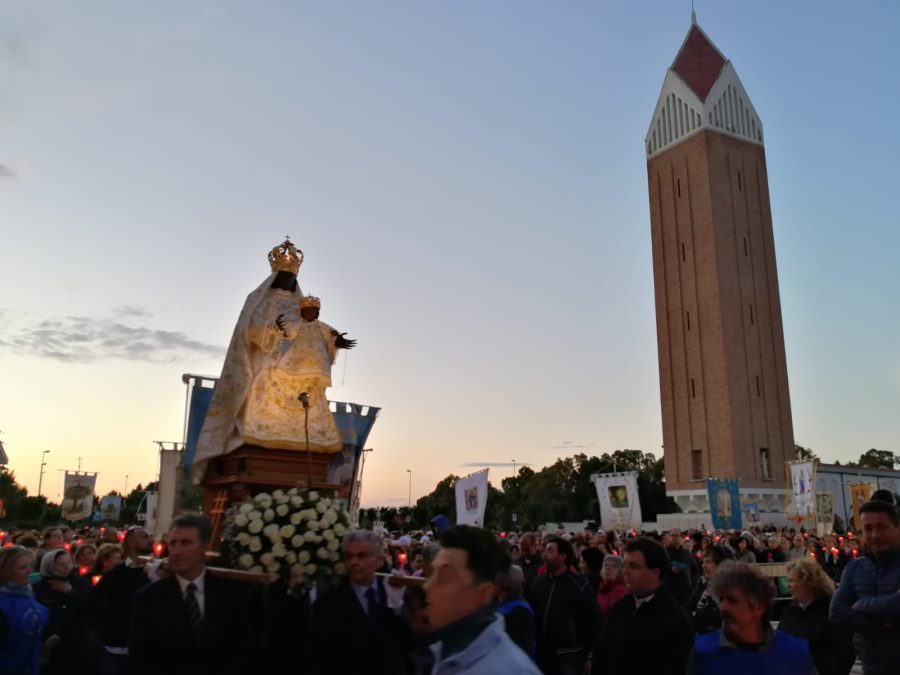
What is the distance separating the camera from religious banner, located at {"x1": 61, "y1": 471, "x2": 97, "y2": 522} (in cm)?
3362

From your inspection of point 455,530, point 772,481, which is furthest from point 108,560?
point 772,481

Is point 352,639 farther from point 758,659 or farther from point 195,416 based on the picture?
point 195,416

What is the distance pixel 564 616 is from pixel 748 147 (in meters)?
50.4

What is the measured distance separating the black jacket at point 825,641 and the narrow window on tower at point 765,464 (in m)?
44.3

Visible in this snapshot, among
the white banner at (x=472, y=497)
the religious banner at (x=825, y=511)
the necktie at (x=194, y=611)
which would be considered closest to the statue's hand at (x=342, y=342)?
the white banner at (x=472, y=497)

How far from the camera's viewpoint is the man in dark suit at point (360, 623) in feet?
14.0

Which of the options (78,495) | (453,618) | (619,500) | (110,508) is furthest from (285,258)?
(110,508)

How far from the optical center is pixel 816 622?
16.9 ft

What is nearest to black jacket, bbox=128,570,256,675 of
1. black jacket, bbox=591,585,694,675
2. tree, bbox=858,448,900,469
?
black jacket, bbox=591,585,694,675

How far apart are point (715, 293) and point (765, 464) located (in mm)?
10466

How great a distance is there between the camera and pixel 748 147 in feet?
167

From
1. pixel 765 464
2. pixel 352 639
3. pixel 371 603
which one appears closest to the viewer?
pixel 352 639

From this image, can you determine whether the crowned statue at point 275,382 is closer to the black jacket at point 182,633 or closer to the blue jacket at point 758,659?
the black jacket at point 182,633

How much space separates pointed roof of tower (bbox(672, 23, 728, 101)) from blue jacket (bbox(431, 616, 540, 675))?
52703 millimetres
